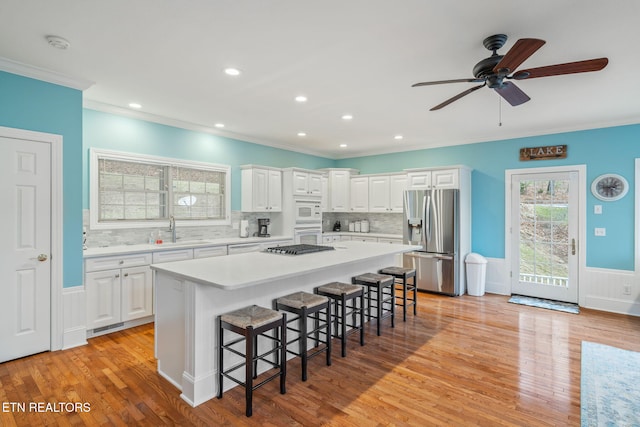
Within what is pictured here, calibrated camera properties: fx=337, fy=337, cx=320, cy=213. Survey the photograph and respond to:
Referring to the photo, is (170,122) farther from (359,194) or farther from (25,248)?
(359,194)

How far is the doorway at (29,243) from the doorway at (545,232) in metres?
6.01

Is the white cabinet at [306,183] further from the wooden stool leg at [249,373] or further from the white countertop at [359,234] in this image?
the wooden stool leg at [249,373]

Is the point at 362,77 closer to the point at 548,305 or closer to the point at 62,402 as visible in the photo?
the point at 62,402

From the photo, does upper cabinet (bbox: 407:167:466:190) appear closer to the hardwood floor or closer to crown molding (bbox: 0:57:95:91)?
the hardwood floor

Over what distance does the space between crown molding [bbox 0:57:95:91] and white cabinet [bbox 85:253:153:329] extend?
1.75m

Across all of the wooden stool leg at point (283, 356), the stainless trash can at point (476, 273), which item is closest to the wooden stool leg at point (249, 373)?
the wooden stool leg at point (283, 356)

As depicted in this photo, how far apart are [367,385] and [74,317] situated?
114 inches

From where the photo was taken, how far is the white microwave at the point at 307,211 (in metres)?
6.00

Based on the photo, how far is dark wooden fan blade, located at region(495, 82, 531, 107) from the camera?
99.7 inches

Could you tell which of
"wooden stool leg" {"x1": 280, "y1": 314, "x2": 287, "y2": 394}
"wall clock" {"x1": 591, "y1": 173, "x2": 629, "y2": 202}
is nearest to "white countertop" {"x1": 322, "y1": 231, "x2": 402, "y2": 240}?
"wall clock" {"x1": 591, "y1": 173, "x2": 629, "y2": 202}

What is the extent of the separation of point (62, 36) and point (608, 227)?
6.46m

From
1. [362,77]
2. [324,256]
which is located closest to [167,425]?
[324,256]

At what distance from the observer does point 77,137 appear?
3338 millimetres

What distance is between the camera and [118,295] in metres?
3.71
